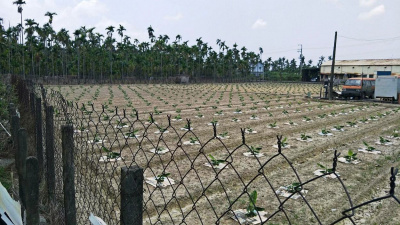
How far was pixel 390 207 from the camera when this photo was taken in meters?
4.91

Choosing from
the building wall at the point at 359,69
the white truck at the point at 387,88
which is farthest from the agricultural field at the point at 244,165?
the building wall at the point at 359,69

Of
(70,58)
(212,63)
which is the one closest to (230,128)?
(70,58)

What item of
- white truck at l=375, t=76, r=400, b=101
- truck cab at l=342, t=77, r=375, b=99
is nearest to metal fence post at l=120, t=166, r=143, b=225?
white truck at l=375, t=76, r=400, b=101

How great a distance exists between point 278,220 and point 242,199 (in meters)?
0.78

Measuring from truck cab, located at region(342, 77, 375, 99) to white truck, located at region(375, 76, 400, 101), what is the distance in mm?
1096

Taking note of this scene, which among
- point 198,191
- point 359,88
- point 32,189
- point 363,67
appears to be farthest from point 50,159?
point 363,67

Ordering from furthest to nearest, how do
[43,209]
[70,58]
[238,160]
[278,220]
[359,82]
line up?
[70,58]
[359,82]
[238,160]
[278,220]
[43,209]

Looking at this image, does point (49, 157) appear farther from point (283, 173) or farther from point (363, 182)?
point (363, 182)

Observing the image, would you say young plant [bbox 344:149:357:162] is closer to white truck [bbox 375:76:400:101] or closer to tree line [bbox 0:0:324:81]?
white truck [bbox 375:76:400:101]

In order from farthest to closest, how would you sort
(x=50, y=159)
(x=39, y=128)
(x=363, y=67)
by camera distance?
(x=363, y=67) < (x=39, y=128) < (x=50, y=159)

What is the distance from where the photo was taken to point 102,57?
67.3 meters

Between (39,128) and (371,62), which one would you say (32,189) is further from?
(371,62)

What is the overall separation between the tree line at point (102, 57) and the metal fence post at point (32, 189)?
184ft

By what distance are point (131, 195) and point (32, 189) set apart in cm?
112
